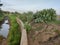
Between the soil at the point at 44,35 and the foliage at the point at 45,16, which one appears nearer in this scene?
the soil at the point at 44,35

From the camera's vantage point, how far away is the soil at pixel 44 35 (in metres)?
4.24

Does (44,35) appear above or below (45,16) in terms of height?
below

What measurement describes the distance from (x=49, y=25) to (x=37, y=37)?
88 centimetres

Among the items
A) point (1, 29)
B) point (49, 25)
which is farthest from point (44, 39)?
point (1, 29)

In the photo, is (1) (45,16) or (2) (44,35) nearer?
(2) (44,35)

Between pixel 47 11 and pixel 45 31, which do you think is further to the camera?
pixel 47 11

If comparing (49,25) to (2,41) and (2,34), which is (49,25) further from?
(2,34)

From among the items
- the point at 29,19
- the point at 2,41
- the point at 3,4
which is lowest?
the point at 2,41

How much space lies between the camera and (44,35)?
180 inches

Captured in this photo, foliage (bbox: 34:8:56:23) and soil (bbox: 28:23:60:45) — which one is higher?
foliage (bbox: 34:8:56:23)

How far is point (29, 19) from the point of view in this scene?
6.35 m

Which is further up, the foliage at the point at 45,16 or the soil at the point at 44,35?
the foliage at the point at 45,16

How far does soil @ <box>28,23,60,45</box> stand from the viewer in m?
4.24

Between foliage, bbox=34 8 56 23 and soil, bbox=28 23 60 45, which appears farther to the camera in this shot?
foliage, bbox=34 8 56 23
